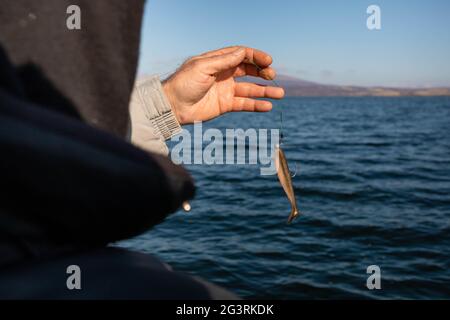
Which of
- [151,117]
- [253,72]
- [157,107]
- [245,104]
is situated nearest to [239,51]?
[253,72]

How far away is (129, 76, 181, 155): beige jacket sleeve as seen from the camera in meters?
2.71

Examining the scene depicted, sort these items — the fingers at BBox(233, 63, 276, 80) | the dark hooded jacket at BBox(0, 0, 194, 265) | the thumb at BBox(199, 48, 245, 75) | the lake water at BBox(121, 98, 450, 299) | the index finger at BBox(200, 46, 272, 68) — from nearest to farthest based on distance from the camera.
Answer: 1. the dark hooded jacket at BBox(0, 0, 194, 265)
2. the thumb at BBox(199, 48, 245, 75)
3. the index finger at BBox(200, 46, 272, 68)
4. the fingers at BBox(233, 63, 276, 80)
5. the lake water at BBox(121, 98, 450, 299)

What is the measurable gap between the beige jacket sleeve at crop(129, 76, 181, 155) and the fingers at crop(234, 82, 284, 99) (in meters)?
0.71

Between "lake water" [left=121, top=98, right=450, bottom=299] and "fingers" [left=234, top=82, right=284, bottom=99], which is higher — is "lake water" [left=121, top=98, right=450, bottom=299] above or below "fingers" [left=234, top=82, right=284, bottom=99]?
below

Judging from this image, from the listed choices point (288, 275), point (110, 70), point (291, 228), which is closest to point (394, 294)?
point (288, 275)

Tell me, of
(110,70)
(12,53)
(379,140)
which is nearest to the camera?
(12,53)

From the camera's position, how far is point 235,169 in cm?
1894

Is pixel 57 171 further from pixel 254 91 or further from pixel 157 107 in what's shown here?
pixel 254 91

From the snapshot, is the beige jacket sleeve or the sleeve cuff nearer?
the beige jacket sleeve

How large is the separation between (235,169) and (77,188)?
18195 mm

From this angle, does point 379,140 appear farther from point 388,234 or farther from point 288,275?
point 288,275

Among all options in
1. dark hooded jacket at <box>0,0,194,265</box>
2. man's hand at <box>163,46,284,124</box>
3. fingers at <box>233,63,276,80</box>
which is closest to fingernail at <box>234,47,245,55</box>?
man's hand at <box>163,46,284,124</box>

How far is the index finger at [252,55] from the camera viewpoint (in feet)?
10.5

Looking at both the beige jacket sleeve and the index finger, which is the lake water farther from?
the beige jacket sleeve
